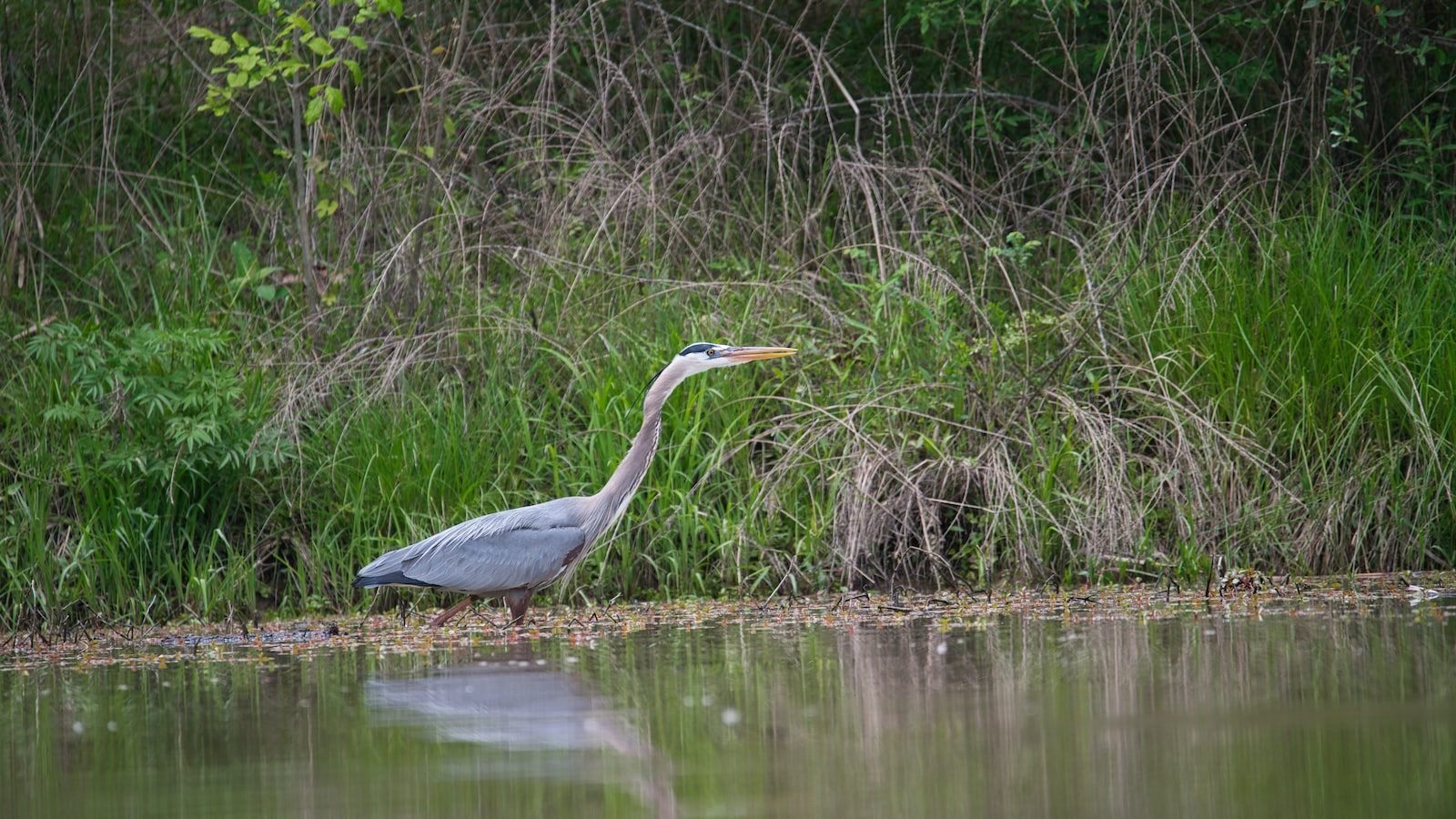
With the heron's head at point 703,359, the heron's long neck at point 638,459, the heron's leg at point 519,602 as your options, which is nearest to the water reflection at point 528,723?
the heron's leg at point 519,602

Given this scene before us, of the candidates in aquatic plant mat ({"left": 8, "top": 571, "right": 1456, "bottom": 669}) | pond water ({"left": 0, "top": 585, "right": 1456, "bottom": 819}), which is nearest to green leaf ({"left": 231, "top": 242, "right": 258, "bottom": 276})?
aquatic plant mat ({"left": 8, "top": 571, "right": 1456, "bottom": 669})

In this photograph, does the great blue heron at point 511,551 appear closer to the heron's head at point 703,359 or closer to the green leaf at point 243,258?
the heron's head at point 703,359

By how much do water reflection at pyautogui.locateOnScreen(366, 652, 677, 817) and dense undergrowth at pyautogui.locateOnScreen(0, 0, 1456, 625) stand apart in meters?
2.38

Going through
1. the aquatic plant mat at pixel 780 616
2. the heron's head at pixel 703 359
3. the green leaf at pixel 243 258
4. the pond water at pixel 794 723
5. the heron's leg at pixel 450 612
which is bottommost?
the pond water at pixel 794 723

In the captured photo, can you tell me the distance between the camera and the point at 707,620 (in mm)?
6168

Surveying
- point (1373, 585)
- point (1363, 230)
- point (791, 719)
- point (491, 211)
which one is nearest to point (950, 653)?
point (791, 719)

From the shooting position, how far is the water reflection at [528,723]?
11.1 ft

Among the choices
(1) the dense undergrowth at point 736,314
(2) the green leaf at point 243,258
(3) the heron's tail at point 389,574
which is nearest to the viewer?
(3) the heron's tail at point 389,574

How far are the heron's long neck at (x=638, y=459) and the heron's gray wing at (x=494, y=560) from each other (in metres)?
0.28

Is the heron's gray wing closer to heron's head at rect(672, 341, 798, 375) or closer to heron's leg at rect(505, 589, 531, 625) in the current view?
heron's leg at rect(505, 589, 531, 625)

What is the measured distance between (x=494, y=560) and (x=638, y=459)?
88 cm

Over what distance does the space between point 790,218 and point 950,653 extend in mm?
4267

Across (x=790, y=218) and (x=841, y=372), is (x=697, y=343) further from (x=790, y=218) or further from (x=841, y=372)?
(x=790, y=218)

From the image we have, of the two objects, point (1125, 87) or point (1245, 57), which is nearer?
point (1125, 87)
